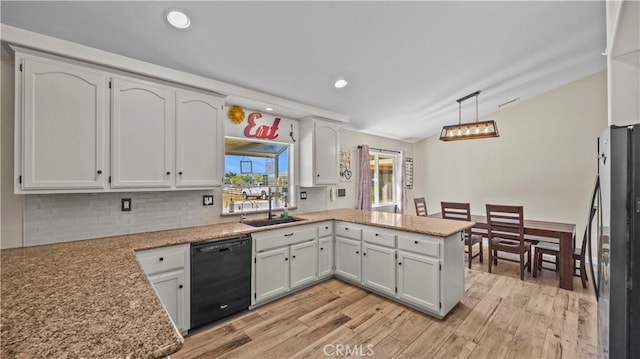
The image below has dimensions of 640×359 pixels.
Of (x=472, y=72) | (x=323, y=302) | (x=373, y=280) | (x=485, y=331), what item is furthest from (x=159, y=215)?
(x=472, y=72)

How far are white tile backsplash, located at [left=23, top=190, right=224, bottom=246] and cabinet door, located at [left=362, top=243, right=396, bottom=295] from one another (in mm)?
1847

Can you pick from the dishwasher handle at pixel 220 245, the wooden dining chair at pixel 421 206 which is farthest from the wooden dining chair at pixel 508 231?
the dishwasher handle at pixel 220 245

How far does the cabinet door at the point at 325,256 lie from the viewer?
10.4 ft

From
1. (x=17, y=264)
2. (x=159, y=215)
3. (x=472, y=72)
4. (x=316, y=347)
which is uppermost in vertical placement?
(x=472, y=72)

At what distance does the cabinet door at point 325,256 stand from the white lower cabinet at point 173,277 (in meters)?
1.50

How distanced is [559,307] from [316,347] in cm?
254

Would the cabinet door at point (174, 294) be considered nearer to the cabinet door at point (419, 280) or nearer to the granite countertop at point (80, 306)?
the granite countertop at point (80, 306)

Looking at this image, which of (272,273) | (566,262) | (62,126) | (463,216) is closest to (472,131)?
(463,216)

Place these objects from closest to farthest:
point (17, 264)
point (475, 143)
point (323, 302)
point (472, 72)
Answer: point (17, 264), point (323, 302), point (472, 72), point (475, 143)

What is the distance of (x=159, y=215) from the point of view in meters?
2.55

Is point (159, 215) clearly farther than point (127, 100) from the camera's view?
Yes

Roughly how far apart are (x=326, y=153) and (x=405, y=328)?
2336 mm

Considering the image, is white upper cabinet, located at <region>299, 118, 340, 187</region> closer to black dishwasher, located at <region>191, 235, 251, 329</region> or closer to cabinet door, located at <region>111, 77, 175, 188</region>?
black dishwasher, located at <region>191, 235, 251, 329</region>

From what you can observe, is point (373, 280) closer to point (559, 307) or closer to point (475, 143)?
point (559, 307)
